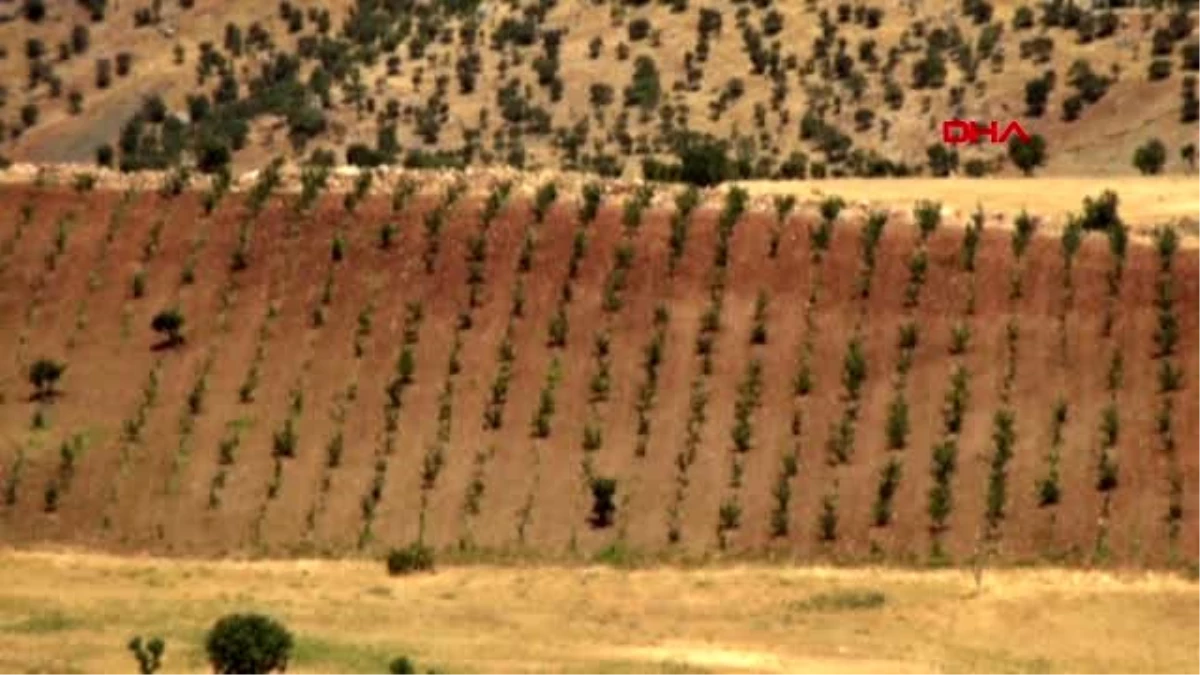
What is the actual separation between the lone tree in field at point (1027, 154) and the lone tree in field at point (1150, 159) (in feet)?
15.2

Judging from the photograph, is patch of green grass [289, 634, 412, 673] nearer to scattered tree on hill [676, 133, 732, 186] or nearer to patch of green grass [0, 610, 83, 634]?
patch of green grass [0, 610, 83, 634]

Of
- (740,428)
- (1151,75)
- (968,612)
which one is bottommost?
(968,612)

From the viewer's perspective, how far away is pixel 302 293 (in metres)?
57.3

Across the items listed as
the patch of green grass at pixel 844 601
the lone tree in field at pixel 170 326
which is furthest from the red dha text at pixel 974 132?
the patch of green grass at pixel 844 601

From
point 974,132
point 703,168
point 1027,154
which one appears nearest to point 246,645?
point 703,168

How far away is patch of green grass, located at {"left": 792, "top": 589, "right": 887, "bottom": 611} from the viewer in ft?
143

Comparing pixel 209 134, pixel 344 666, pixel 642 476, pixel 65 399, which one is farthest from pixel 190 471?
pixel 209 134

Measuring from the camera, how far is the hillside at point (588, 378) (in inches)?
1908

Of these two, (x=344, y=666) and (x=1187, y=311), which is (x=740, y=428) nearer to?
(x=1187, y=311)

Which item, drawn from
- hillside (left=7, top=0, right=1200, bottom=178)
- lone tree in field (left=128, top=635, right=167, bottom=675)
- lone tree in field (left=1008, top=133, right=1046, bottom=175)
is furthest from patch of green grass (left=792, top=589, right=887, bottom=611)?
lone tree in field (left=1008, top=133, right=1046, bottom=175)

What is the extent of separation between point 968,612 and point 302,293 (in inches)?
867

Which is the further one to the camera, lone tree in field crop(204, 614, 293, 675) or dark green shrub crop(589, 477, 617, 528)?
dark green shrub crop(589, 477, 617, 528)

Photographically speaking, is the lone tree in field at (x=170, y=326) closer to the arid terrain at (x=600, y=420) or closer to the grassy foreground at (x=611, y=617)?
the arid terrain at (x=600, y=420)

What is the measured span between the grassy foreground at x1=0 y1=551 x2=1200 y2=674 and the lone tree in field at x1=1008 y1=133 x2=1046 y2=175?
141ft
